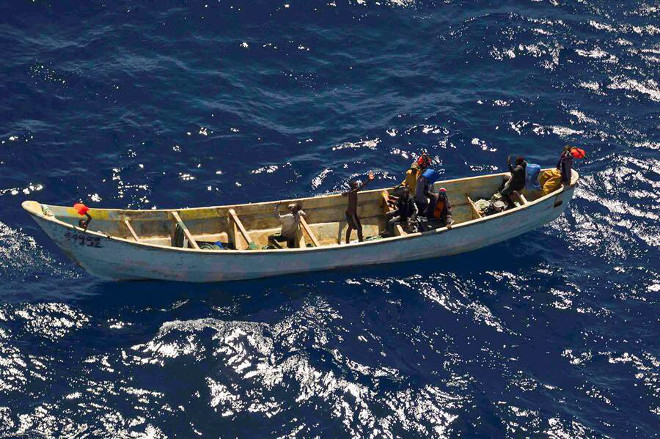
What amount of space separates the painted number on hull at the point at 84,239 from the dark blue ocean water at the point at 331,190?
208 centimetres

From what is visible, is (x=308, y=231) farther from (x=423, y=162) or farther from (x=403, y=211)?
(x=423, y=162)

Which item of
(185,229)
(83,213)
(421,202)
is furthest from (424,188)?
(83,213)

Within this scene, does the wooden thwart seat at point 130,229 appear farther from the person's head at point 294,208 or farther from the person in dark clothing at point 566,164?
the person in dark clothing at point 566,164

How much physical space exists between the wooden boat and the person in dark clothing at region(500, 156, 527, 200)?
2.36ft

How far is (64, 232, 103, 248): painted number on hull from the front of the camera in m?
25.2

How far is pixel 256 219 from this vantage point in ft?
94.9

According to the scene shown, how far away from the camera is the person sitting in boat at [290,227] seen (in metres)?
27.7

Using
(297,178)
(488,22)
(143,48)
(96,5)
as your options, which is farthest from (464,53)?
(96,5)

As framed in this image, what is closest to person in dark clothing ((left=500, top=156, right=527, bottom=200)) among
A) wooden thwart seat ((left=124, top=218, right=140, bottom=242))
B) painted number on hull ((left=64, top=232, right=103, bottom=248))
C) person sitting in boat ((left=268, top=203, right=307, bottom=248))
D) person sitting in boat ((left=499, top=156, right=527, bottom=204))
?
person sitting in boat ((left=499, top=156, right=527, bottom=204))

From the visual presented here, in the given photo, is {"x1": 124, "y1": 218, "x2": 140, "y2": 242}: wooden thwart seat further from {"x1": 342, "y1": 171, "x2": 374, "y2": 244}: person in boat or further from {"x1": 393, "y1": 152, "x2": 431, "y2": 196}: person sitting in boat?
{"x1": 393, "y1": 152, "x2": 431, "y2": 196}: person sitting in boat

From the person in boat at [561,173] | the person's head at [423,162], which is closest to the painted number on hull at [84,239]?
the person's head at [423,162]

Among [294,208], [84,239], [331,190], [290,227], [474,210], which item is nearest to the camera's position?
[84,239]

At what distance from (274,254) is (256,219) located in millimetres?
2695

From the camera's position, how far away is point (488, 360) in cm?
2533
